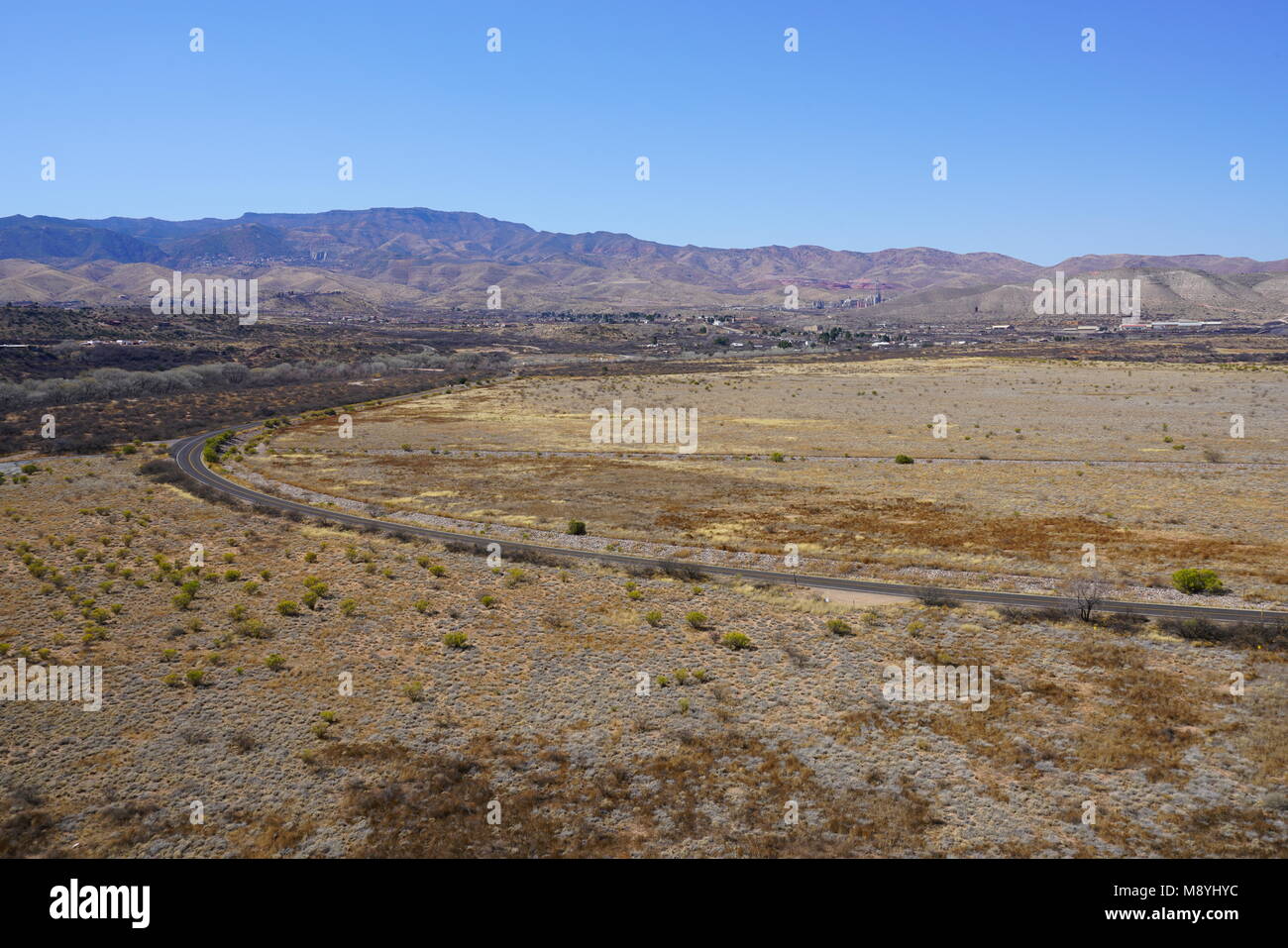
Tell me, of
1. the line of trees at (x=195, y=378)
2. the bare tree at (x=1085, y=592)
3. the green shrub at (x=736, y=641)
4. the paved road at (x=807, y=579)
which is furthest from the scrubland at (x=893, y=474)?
the line of trees at (x=195, y=378)

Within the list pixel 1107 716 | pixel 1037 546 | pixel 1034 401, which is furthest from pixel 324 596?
pixel 1034 401

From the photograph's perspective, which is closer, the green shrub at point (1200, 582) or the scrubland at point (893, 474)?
the green shrub at point (1200, 582)

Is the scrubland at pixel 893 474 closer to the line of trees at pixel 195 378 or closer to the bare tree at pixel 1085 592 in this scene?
the bare tree at pixel 1085 592

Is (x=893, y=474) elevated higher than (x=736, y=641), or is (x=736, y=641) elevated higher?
(x=893, y=474)

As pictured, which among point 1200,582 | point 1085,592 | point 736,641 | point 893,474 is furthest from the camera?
point 893,474

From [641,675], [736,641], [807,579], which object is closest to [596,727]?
→ [641,675]

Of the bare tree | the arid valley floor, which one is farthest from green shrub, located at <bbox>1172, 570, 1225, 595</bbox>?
the bare tree

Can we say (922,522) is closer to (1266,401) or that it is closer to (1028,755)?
(1028,755)

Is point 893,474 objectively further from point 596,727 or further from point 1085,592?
point 596,727
